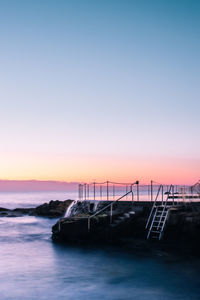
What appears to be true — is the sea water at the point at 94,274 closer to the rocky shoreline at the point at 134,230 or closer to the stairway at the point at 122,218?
the rocky shoreline at the point at 134,230

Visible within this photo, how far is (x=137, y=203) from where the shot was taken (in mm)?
22641

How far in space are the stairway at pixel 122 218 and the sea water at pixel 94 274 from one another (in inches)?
93.2

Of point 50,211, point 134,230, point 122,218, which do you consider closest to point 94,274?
point 122,218

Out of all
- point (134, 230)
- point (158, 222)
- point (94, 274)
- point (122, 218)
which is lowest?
point (94, 274)

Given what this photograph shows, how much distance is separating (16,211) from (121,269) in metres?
37.4

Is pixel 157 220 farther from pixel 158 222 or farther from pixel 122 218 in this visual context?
pixel 122 218

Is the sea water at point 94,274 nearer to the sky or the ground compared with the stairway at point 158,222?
nearer to the ground

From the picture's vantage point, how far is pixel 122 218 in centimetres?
A: 2083

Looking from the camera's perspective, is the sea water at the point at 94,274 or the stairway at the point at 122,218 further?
the stairway at the point at 122,218

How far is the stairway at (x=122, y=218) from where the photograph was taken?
67.0ft

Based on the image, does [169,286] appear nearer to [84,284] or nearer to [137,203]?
[84,284]

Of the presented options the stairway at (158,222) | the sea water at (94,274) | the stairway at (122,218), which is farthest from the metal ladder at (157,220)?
the sea water at (94,274)

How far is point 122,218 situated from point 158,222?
7.10 ft

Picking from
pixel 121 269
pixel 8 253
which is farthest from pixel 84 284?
pixel 8 253
